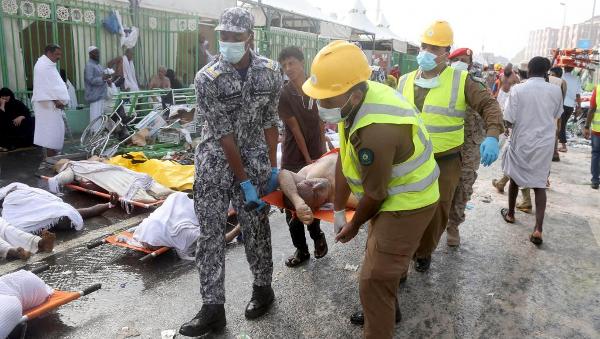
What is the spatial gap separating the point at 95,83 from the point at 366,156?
26.1ft

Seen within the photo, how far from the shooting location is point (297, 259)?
387cm

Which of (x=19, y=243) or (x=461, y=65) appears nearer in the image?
(x=19, y=243)

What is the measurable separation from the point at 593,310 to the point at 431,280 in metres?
1.17

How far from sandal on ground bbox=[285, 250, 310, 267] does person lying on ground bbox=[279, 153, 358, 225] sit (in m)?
0.58

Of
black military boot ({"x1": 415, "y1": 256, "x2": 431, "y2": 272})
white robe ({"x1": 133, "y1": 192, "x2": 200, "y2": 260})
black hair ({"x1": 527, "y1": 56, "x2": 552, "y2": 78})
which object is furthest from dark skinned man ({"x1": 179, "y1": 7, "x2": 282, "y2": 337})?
black hair ({"x1": 527, "y1": 56, "x2": 552, "y2": 78})

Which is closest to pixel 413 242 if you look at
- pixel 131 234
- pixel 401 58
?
pixel 131 234

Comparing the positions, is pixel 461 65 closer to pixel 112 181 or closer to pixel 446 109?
pixel 446 109

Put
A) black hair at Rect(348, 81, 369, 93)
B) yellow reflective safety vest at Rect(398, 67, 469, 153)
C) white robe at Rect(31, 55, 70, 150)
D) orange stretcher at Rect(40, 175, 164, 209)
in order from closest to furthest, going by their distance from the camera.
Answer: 1. black hair at Rect(348, 81, 369, 93)
2. yellow reflective safety vest at Rect(398, 67, 469, 153)
3. orange stretcher at Rect(40, 175, 164, 209)
4. white robe at Rect(31, 55, 70, 150)

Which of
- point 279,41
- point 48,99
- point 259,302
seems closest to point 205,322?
point 259,302

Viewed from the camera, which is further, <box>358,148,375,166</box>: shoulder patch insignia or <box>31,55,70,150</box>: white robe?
<box>31,55,70,150</box>: white robe

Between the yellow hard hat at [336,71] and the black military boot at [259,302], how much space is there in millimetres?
1517

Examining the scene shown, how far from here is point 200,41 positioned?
38.4ft

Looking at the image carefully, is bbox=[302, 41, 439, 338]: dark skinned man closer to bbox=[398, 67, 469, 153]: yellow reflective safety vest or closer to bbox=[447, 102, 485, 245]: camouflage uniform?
bbox=[398, 67, 469, 153]: yellow reflective safety vest

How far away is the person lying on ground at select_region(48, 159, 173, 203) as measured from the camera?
5.29 meters
